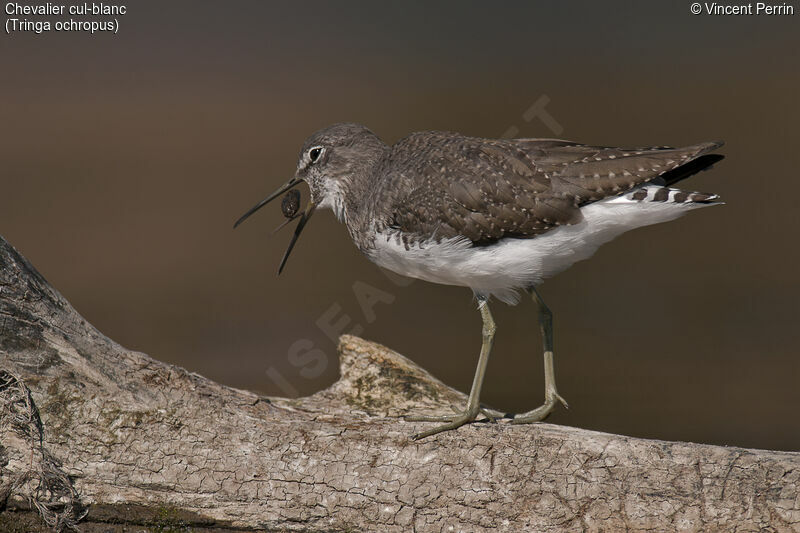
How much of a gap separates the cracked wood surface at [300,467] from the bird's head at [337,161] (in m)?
2.52

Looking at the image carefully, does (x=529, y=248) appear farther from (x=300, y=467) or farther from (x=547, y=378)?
(x=300, y=467)

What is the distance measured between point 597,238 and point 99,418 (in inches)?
187

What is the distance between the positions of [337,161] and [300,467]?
3.35m

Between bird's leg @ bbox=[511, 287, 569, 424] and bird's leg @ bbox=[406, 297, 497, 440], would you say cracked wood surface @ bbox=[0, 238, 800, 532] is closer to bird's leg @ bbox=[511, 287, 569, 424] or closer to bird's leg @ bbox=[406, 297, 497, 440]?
bird's leg @ bbox=[406, 297, 497, 440]

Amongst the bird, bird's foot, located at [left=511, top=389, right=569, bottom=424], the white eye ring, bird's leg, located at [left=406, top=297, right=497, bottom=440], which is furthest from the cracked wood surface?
the white eye ring

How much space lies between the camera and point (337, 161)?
8.90 meters

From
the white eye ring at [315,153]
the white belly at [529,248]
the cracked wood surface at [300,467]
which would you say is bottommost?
the cracked wood surface at [300,467]

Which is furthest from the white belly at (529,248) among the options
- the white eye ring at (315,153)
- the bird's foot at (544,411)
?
the white eye ring at (315,153)

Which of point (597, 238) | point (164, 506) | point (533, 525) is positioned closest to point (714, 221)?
point (597, 238)

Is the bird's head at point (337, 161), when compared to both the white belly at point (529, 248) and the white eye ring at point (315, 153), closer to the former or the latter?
the white eye ring at point (315, 153)

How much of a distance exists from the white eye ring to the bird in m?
0.89

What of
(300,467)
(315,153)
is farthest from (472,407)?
(315,153)

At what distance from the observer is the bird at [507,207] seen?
773 cm

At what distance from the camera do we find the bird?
773cm
